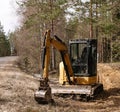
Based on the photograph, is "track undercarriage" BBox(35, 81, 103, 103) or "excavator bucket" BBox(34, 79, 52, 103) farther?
"track undercarriage" BBox(35, 81, 103, 103)

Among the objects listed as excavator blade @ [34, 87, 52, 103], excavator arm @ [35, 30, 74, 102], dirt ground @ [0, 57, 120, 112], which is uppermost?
excavator arm @ [35, 30, 74, 102]

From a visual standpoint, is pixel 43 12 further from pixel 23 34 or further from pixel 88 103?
pixel 88 103

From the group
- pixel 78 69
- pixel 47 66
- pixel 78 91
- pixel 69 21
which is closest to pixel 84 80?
pixel 78 69

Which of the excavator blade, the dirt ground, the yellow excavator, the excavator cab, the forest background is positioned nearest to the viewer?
the dirt ground

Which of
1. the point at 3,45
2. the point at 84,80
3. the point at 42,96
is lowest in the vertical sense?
the point at 42,96

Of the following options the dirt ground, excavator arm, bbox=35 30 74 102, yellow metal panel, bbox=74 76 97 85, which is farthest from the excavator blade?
yellow metal panel, bbox=74 76 97 85

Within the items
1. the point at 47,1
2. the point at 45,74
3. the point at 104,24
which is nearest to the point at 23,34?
the point at 47,1

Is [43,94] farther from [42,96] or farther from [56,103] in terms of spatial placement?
[56,103]

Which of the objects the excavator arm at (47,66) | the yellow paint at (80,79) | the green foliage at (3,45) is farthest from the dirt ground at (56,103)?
the green foliage at (3,45)

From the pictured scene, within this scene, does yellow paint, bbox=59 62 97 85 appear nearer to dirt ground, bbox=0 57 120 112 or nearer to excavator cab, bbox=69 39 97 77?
excavator cab, bbox=69 39 97 77

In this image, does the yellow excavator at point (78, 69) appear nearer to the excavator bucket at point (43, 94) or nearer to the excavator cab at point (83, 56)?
the excavator cab at point (83, 56)

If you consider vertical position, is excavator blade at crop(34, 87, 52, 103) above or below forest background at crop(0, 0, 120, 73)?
below

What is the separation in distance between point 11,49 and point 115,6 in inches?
4748

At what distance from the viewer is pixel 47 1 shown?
38375 millimetres
